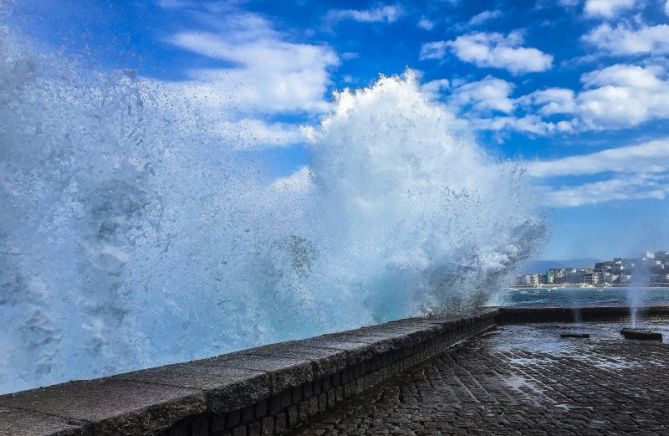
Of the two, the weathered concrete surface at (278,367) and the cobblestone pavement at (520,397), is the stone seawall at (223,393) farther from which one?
the cobblestone pavement at (520,397)

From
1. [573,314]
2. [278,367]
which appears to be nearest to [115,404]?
[278,367]

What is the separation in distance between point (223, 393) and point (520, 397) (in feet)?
11.1

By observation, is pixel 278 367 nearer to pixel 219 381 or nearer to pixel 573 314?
pixel 219 381

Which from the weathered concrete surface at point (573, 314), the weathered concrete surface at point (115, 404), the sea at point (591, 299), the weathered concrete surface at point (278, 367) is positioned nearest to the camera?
the weathered concrete surface at point (115, 404)

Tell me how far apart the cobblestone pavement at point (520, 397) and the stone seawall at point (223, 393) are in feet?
0.86

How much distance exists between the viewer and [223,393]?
133 inches

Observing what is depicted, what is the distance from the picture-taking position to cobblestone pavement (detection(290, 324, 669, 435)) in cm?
426

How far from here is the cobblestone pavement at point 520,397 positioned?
14.0ft

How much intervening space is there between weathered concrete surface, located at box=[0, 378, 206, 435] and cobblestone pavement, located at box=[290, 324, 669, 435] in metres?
1.48

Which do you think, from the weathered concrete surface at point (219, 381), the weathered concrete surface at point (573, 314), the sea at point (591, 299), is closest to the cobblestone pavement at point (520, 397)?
the weathered concrete surface at point (219, 381)

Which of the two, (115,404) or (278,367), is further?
(278,367)

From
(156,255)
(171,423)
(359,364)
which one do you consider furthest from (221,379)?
(156,255)

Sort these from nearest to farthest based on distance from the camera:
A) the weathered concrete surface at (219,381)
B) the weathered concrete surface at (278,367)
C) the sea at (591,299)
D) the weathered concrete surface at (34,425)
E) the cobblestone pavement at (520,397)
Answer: the weathered concrete surface at (34,425)
the weathered concrete surface at (219,381)
the weathered concrete surface at (278,367)
the cobblestone pavement at (520,397)
the sea at (591,299)

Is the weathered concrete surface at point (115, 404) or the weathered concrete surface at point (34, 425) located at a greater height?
the weathered concrete surface at point (34, 425)
